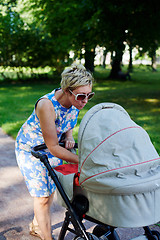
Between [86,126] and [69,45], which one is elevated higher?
[69,45]

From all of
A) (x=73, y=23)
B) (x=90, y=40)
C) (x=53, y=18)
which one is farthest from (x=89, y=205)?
(x=53, y=18)

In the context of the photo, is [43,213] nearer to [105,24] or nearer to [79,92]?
[79,92]

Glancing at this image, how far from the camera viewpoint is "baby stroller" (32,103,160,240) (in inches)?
73.9

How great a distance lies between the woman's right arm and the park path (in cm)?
116

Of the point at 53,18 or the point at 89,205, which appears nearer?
the point at 89,205

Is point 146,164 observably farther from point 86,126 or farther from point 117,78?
point 117,78

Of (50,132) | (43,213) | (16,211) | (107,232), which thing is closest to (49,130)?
(50,132)

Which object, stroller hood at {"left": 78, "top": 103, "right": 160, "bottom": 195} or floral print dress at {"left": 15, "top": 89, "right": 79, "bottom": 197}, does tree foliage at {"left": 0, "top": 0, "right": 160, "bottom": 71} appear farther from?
stroller hood at {"left": 78, "top": 103, "right": 160, "bottom": 195}

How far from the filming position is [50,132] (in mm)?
2387

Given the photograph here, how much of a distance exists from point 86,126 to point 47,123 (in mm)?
442

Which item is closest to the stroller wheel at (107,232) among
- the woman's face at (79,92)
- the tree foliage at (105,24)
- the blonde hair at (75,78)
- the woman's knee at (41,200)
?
the woman's knee at (41,200)

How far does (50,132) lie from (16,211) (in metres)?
1.62

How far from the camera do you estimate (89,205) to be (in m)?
2.10

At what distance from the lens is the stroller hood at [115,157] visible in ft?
6.12
